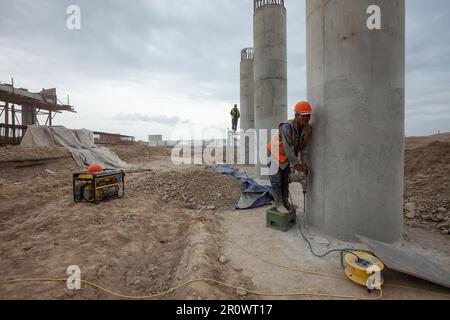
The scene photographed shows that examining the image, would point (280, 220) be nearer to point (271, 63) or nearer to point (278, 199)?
point (278, 199)

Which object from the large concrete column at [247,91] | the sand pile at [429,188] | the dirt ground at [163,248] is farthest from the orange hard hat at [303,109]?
the large concrete column at [247,91]

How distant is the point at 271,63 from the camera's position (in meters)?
8.82

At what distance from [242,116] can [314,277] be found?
1294 cm

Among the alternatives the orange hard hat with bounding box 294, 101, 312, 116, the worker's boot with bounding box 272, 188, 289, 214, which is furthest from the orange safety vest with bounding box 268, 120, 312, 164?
the worker's boot with bounding box 272, 188, 289, 214

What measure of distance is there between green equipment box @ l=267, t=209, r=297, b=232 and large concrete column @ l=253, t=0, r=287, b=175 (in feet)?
17.7

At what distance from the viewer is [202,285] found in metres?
2.36

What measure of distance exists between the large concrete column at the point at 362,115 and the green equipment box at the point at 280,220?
749 mm

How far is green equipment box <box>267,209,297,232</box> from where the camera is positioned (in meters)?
4.03

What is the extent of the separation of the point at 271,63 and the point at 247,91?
601 cm

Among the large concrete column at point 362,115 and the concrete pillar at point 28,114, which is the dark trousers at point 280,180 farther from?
the concrete pillar at point 28,114

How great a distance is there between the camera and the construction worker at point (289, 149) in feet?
12.1

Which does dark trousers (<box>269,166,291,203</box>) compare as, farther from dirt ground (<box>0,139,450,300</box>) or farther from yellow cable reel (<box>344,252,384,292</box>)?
yellow cable reel (<box>344,252,384,292</box>)
